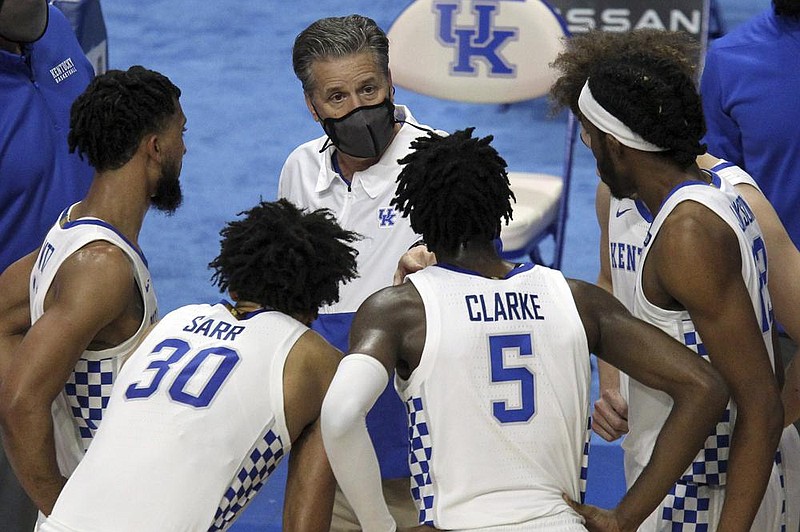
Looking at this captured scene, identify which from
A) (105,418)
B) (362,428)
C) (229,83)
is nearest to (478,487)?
(362,428)

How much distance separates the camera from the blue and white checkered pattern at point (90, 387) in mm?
2910

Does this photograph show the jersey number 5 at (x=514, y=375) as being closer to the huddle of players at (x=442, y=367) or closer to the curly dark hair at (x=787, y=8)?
the huddle of players at (x=442, y=367)

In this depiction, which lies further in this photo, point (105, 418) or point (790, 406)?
point (790, 406)

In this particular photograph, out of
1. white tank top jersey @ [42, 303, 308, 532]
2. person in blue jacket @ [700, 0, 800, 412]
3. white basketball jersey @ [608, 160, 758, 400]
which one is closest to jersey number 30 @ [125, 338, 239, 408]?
white tank top jersey @ [42, 303, 308, 532]

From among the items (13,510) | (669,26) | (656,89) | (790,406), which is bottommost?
(669,26)

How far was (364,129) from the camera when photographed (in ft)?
10.7

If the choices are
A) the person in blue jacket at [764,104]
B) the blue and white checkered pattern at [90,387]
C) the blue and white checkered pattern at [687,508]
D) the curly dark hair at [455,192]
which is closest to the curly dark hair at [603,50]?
the curly dark hair at [455,192]

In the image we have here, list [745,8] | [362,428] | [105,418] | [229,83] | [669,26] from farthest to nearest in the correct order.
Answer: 1. [745,8]
2. [229,83]
3. [669,26]
4. [105,418]
5. [362,428]

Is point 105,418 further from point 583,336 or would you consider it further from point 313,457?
point 583,336

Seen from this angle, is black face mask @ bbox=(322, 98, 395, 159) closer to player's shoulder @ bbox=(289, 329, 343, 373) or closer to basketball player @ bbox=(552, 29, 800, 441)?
basketball player @ bbox=(552, 29, 800, 441)

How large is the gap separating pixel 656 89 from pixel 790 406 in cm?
97

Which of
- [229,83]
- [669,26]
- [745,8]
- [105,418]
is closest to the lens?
[105,418]

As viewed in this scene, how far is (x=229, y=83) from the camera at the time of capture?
315 inches

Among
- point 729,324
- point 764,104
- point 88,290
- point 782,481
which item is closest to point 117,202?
point 88,290
